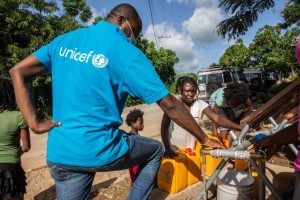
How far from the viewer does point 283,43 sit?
15570 mm

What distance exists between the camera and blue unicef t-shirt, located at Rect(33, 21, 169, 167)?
1.46m

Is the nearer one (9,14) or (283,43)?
(9,14)

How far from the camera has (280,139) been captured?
1.63 meters

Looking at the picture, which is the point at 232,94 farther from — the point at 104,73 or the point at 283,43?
the point at 283,43

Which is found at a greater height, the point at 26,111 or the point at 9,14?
the point at 9,14

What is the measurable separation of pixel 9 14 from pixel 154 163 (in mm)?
9823

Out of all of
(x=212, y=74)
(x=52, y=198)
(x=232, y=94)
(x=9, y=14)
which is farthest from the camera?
(x=212, y=74)

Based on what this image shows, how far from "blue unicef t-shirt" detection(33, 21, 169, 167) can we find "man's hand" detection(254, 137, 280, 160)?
2.54 feet

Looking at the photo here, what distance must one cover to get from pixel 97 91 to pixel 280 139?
Answer: 3.89ft

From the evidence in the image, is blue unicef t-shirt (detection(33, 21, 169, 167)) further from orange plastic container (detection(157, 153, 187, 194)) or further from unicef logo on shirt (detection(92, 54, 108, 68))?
orange plastic container (detection(157, 153, 187, 194))

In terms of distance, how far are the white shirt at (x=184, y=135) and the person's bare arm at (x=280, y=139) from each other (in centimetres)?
160

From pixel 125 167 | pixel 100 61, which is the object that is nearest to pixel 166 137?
pixel 125 167

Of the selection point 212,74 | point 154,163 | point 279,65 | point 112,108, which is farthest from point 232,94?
point 279,65

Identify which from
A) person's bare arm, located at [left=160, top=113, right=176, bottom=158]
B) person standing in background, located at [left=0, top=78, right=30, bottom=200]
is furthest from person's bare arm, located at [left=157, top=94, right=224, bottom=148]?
person standing in background, located at [left=0, top=78, right=30, bottom=200]
